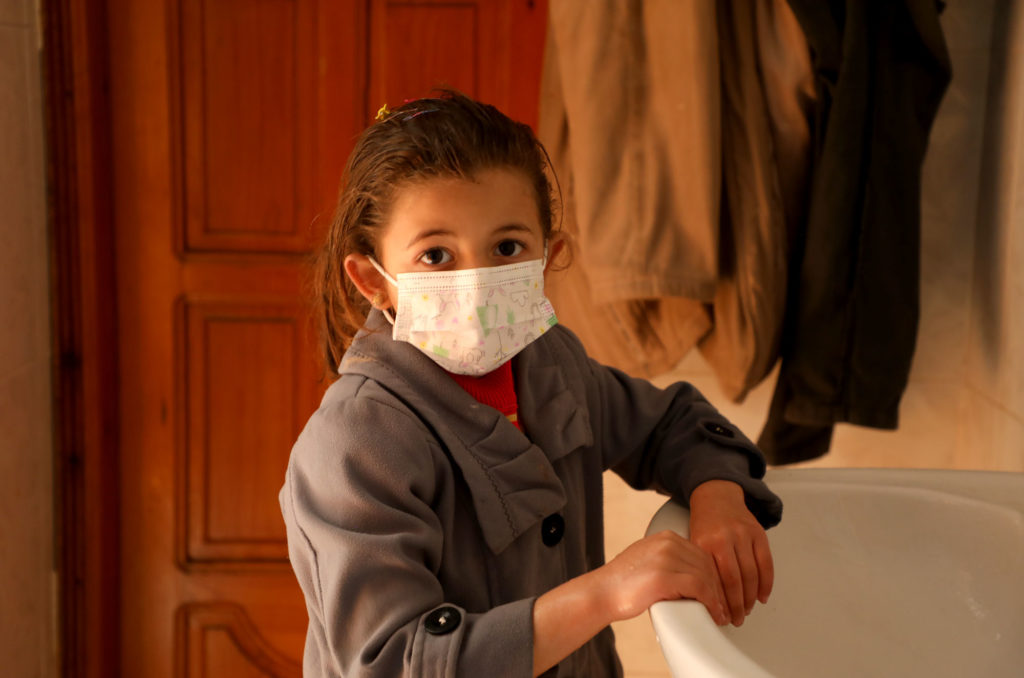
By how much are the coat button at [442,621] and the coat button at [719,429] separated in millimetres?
355

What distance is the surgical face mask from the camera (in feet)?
2.55

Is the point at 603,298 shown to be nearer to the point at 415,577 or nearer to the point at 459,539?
the point at 459,539

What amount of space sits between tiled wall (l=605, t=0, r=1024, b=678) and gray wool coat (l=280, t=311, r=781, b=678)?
466mm

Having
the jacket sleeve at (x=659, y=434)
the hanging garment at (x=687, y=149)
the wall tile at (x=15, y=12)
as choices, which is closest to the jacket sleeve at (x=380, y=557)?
the jacket sleeve at (x=659, y=434)

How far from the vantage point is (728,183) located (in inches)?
49.0

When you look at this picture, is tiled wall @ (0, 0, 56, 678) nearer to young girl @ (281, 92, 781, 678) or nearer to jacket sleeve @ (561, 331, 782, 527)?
young girl @ (281, 92, 781, 678)

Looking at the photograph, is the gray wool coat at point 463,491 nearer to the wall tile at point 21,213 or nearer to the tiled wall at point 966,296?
the tiled wall at point 966,296

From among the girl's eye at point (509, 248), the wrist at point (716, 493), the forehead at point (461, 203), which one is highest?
the forehead at point (461, 203)

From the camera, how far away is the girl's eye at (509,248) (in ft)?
2.63

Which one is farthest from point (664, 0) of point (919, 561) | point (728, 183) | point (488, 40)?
point (919, 561)

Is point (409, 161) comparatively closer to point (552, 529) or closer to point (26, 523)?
point (552, 529)

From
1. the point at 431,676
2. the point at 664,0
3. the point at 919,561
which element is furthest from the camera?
the point at 664,0

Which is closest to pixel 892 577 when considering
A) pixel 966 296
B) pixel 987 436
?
pixel 987 436

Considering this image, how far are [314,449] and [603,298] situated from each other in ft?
2.00
